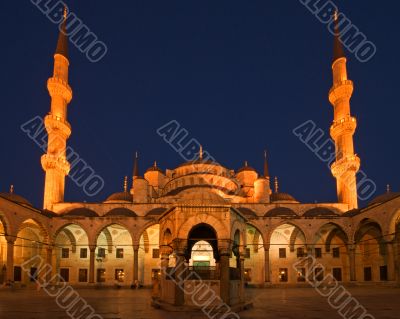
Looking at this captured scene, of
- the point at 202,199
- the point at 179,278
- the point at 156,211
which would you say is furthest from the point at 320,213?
the point at 179,278

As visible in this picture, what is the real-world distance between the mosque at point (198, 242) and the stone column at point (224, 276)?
561 inches

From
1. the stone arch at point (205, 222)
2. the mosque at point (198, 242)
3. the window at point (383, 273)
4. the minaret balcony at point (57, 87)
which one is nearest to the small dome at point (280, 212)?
the mosque at point (198, 242)

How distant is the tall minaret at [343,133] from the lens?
30641 mm

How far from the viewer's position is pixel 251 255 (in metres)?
30.8

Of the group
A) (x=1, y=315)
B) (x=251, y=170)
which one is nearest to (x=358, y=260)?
(x=251, y=170)

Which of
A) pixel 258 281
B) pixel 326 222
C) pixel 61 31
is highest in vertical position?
pixel 61 31

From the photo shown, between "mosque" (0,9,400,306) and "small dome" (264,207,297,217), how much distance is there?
7 centimetres

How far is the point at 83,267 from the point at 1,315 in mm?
22007

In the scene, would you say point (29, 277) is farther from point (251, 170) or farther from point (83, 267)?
point (251, 170)

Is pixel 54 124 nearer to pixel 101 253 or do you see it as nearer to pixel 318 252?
pixel 101 253

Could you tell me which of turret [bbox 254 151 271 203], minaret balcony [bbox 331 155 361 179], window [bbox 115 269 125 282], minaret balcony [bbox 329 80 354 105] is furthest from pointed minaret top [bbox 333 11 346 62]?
window [bbox 115 269 125 282]

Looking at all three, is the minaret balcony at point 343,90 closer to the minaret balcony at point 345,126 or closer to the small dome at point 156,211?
the minaret balcony at point 345,126

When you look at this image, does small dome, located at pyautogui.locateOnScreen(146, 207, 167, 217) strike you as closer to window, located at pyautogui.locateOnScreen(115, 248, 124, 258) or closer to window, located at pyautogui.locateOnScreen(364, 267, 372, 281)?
window, located at pyautogui.locateOnScreen(115, 248, 124, 258)

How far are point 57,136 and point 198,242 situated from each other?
14698 mm
